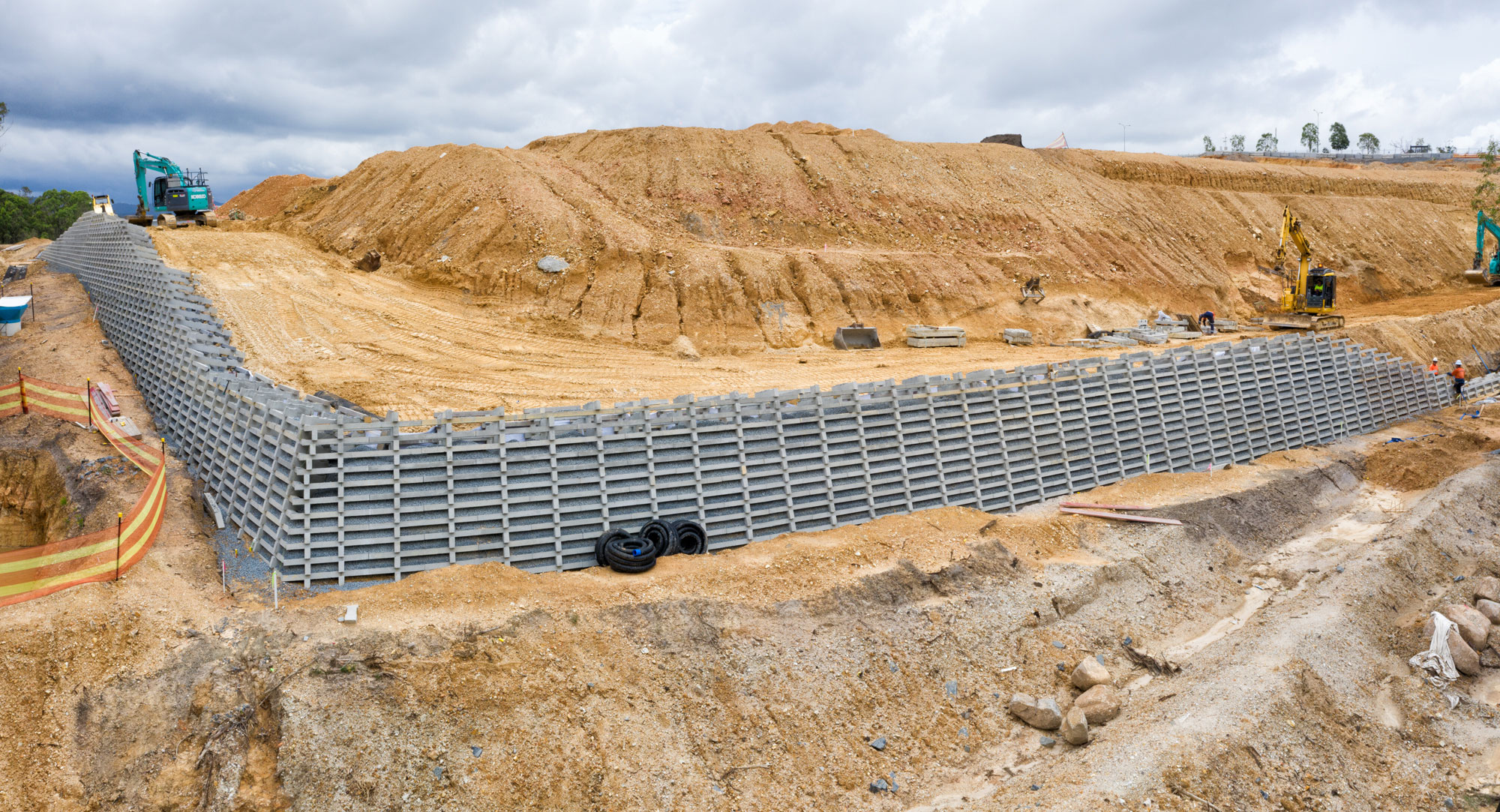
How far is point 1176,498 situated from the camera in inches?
607

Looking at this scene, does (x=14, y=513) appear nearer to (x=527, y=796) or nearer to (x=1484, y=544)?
(x=527, y=796)

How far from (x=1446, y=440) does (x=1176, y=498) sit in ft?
31.4

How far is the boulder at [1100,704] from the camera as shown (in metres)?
9.96

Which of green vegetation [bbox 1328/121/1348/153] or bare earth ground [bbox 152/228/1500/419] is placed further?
green vegetation [bbox 1328/121/1348/153]

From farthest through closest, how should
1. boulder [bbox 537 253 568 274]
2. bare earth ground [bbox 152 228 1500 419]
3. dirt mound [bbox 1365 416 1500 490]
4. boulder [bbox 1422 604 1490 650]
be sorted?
boulder [bbox 537 253 568 274], bare earth ground [bbox 152 228 1500 419], dirt mound [bbox 1365 416 1500 490], boulder [bbox 1422 604 1490 650]

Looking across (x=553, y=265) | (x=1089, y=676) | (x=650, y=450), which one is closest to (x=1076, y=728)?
(x=1089, y=676)

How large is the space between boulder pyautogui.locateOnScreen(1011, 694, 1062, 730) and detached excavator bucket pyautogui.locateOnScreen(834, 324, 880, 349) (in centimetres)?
1615

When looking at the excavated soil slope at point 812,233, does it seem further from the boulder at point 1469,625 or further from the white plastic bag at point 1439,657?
the white plastic bag at point 1439,657

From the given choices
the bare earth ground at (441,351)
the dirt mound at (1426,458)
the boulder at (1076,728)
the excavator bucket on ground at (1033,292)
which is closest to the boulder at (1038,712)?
the boulder at (1076,728)

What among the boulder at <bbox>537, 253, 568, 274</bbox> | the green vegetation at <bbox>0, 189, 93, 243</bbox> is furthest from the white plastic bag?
the green vegetation at <bbox>0, 189, 93, 243</bbox>

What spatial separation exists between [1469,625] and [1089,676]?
5617 millimetres

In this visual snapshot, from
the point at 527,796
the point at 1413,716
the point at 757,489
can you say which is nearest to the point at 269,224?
the point at 757,489

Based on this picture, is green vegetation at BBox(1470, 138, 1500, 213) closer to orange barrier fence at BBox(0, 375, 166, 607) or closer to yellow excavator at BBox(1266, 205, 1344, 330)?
yellow excavator at BBox(1266, 205, 1344, 330)

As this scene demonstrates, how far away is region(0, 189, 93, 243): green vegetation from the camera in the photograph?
5278 centimetres
